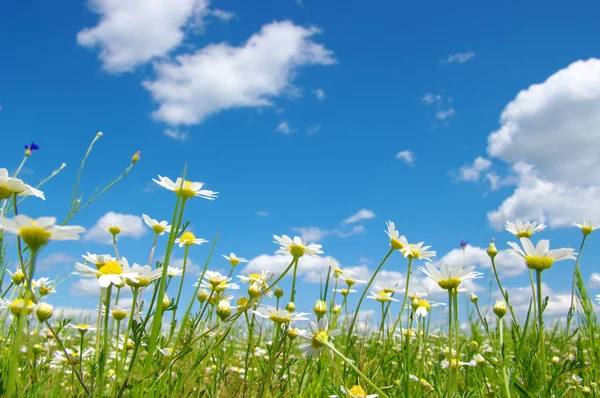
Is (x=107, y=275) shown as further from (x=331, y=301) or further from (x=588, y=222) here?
(x=588, y=222)

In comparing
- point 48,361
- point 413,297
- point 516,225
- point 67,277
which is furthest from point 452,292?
point 67,277

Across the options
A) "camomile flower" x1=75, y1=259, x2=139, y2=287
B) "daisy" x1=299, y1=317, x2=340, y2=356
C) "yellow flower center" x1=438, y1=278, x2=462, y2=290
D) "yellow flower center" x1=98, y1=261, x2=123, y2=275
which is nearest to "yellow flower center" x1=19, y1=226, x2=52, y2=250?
"camomile flower" x1=75, y1=259, x2=139, y2=287

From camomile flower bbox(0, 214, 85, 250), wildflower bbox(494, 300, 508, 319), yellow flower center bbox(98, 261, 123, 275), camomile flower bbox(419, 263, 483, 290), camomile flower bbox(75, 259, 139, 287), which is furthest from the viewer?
wildflower bbox(494, 300, 508, 319)

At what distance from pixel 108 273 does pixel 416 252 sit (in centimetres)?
154

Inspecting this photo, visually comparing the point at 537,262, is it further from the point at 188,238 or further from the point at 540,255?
the point at 188,238

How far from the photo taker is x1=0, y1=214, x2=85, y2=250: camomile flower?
3.95ft

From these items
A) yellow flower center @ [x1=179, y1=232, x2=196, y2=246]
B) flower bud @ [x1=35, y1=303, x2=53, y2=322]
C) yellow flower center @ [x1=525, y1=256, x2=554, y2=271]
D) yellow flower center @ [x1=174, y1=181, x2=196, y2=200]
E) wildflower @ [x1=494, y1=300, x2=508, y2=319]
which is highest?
yellow flower center @ [x1=174, y1=181, x2=196, y2=200]

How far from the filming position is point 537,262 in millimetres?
1771

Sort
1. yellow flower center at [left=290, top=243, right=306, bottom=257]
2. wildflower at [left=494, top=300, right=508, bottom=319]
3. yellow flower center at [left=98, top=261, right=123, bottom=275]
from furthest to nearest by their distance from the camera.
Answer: wildflower at [left=494, top=300, right=508, bottom=319] < yellow flower center at [left=290, top=243, right=306, bottom=257] < yellow flower center at [left=98, top=261, right=123, bottom=275]

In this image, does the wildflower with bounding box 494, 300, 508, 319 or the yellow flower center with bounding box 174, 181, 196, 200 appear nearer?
the yellow flower center with bounding box 174, 181, 196, 200

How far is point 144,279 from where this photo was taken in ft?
5.84

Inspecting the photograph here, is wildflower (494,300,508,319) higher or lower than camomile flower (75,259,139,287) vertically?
higher

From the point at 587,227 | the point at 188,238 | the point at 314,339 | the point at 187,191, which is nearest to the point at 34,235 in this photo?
the point at 187,191

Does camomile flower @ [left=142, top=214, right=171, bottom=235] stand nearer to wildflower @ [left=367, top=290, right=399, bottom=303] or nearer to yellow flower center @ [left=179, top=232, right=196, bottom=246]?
yellow flower center @ [left=179, top=232, right=196, bottom=246]
